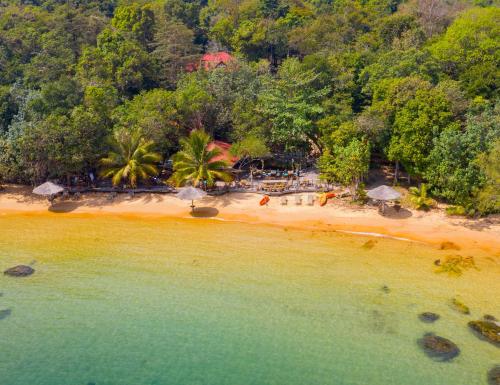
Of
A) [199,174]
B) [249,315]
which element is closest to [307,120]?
[199,174]

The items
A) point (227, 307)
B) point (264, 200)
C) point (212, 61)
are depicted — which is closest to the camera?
point (227, 307)

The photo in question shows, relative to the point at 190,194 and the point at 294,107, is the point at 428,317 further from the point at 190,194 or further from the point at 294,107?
the point at 294,107

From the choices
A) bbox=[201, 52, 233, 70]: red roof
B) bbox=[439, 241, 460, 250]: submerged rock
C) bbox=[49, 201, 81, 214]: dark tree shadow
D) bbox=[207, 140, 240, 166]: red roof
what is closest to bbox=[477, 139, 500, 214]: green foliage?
bbox=[439, 241, 460, 250]: submerged rock

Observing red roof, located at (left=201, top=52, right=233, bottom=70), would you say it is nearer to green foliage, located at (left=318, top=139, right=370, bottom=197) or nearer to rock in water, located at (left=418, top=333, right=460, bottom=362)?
green foliage, located at (left=318, top=139, right=370, bottom=197)

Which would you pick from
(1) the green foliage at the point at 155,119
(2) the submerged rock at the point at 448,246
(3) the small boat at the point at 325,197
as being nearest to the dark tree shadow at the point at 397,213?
(2) the submerged rock at the point at 448,246

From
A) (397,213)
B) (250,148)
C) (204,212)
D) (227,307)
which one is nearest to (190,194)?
(204,212)

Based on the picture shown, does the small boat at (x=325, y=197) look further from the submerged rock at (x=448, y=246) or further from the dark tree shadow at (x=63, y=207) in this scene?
the dark tree shadow at (x=63, y=207)
